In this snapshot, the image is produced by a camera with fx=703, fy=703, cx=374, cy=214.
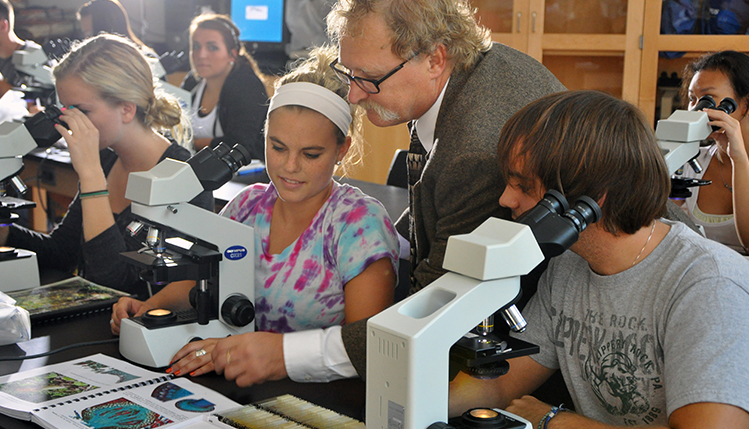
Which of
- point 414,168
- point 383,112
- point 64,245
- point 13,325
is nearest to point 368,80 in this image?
point 383,112

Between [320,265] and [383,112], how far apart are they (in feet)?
1.15

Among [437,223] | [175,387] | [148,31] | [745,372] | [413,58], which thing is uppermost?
[148,31]

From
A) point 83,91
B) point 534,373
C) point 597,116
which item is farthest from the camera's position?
point 83,91

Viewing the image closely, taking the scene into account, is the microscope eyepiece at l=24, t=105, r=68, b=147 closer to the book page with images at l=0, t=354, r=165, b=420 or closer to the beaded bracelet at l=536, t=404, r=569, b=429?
the book page with images at l=0, t=354, r=165, b=420

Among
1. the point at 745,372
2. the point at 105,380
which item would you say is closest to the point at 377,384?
the point at 745,372

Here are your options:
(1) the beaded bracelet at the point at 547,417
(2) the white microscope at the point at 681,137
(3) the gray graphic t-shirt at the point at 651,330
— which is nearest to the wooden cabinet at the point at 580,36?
(2) the white microscope at the point at 681,137

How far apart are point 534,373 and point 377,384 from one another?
0.54m

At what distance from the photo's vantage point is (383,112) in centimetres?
143

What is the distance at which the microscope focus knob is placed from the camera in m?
1.40

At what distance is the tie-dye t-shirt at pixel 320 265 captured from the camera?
1.46 m

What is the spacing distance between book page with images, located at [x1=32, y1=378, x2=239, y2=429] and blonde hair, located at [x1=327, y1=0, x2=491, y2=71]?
0.74m

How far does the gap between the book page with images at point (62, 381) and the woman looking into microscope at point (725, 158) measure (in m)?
1.75

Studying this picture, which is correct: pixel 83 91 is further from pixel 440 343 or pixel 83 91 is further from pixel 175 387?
pixel 440 343

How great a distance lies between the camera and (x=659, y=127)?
1650 millimetres
